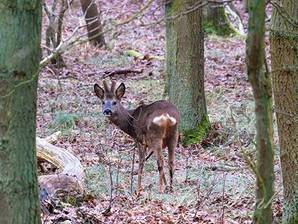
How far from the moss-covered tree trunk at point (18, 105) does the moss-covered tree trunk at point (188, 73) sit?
7445 millimetres

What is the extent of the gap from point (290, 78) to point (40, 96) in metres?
9.68

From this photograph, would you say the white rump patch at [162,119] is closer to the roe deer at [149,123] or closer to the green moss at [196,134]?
the roe deer at [149,123]

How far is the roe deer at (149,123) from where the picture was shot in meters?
9.49

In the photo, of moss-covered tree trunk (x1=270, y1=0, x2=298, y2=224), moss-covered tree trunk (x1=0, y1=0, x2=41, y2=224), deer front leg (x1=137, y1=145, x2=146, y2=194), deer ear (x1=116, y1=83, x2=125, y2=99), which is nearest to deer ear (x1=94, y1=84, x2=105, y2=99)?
deer ear (x1=116, y1=83, x2=125, y2=99)

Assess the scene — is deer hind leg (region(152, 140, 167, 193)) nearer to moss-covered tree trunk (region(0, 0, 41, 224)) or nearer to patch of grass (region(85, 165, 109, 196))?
patch of grass (region(85, 165, 109, 196))

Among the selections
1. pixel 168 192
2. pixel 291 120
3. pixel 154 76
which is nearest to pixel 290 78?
pixel 291 120

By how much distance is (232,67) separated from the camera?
18.9 m

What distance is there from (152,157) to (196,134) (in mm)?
1270

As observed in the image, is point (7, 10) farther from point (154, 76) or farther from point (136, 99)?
point (154, 76)

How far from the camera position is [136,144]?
10.0 m

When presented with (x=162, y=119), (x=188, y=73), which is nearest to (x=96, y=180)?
(x=162, y=119)

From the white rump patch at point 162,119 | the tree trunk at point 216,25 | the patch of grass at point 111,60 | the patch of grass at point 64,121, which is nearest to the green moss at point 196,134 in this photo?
the patch of grass at point 64,121

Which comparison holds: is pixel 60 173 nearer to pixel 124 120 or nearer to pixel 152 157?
pixel 124 120

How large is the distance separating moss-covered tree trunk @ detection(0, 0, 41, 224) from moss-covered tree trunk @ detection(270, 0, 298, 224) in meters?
2.24
